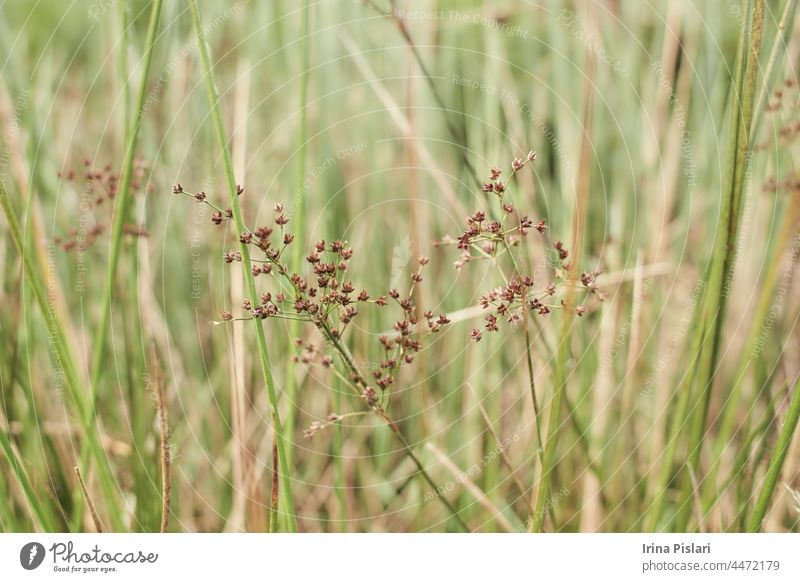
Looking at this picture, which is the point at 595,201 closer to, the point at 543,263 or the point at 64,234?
the point at 543,263

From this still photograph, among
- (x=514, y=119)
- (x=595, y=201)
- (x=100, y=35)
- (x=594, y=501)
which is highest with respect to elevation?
(x=100, y=35)

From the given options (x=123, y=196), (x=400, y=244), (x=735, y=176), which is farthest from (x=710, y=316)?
(x=123, y=196)

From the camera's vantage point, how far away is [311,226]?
103cm

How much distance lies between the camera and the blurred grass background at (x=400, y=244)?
2.97ft

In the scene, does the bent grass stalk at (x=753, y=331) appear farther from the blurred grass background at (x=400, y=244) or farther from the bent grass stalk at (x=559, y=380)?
the bent grass stalk at (x=559, y=380)

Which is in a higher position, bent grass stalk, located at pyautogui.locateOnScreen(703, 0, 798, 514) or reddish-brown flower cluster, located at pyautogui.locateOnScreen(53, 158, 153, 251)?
reddish-brown flower cluster, located at pyautogui.locateOnScreen(53, 158, 153, 251)

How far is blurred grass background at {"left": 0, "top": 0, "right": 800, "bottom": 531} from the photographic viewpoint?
91 centimetres

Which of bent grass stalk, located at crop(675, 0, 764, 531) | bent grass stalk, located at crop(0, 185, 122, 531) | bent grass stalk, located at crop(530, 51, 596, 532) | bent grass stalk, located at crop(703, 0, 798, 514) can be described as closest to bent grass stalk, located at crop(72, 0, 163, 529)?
bent grass stalk, located at crop(0, 185, 122, 531)

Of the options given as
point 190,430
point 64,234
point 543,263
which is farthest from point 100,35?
point 543,263

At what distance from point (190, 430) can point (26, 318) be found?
0.90 ft
